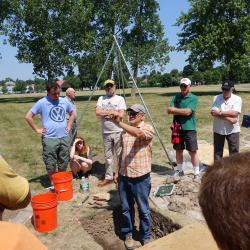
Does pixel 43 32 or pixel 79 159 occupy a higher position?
pixel 43 32

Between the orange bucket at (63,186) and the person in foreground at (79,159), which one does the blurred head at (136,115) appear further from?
the person in foreground at (79,159)

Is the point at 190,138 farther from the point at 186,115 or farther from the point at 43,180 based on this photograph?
the point at 43,180

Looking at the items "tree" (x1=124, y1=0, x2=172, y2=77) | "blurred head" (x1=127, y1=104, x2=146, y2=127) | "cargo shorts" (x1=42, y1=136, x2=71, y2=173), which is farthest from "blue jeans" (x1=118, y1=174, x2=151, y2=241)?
"tree" (x1=124, y1=0, x2=172, y2=77)

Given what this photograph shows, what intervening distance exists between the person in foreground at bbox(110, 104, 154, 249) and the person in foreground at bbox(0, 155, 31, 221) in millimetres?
2505

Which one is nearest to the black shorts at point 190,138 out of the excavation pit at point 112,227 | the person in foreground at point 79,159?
the excavation pit at point 112,227

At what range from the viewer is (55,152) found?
6.76m

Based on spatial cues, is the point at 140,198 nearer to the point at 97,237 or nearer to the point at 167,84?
the point at 97,237

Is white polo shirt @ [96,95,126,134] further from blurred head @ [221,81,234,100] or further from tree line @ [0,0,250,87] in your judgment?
tree line @ [0,0,250,87]

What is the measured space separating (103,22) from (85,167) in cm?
2861

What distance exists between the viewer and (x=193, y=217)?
517 centimetres

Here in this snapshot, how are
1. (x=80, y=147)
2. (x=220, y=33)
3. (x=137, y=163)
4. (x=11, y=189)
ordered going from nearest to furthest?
(x=11, y=189) → (x=137, y=163) → (x=80, y=147) → (x=220, y=33)

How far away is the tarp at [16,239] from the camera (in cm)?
123

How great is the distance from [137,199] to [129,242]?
62 cm

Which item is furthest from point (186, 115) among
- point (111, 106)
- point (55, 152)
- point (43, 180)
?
point (43, 180)
